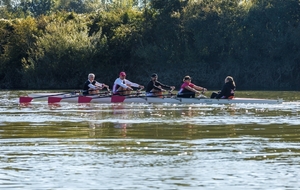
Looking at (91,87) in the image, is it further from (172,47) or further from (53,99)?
(172,47)

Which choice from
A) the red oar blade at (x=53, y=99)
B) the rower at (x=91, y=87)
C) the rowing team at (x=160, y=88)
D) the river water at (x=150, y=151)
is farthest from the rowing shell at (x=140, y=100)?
the river water at (x=150, y=151)

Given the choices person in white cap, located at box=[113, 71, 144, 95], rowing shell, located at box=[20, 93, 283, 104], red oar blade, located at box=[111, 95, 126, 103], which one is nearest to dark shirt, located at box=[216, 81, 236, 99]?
rowing shell, located at box=[20, 93, 283, 104]

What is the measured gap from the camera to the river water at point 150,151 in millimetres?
12156

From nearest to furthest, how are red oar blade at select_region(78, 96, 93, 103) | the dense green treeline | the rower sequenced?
red oar blade at select_region(78, 96, 93, 103), the rower, the dense green treeline

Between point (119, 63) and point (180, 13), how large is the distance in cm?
658

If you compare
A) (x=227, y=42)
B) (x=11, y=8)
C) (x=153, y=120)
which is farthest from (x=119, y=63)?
(x=11, y=8)

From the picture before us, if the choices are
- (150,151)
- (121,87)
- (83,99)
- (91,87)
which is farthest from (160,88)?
(150,151)

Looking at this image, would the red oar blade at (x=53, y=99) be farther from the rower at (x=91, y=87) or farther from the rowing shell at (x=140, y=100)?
the rower at (x=91, y=87)

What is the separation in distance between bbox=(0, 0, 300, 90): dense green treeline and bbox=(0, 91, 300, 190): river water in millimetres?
33415

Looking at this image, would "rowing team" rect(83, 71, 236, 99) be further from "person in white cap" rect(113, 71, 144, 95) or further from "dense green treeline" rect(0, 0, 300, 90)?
"dense green treeline" rect(0, 0, 300, 90)

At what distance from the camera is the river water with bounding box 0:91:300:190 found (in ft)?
39.9

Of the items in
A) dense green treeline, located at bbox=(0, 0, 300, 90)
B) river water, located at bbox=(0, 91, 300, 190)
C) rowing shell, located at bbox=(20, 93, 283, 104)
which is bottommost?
river water, located at bbox=(0, 91, 300, 190)

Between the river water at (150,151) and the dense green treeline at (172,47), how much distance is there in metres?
33.4

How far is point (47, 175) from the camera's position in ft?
41.4
